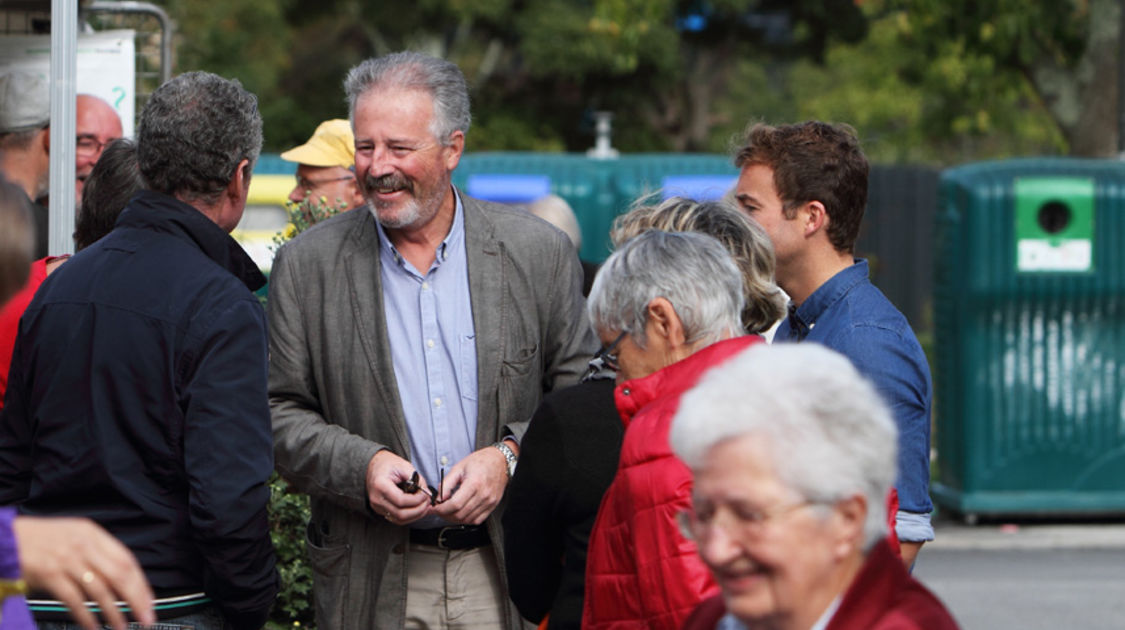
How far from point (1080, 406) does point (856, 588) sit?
24.5 feet

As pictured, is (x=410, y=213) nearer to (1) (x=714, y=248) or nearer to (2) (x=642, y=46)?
(1) (x=714, y=248)

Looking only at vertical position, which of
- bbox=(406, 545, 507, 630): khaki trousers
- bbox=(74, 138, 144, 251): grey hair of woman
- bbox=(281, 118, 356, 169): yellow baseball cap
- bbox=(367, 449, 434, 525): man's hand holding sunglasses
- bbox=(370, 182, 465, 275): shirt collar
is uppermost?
bbox=(281, 118, 356, 169): yellow baseball cap

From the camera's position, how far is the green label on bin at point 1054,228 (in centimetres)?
878

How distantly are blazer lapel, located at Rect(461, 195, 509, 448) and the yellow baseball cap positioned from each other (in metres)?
1.54

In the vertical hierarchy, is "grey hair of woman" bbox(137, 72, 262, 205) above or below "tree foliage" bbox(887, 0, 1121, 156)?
below

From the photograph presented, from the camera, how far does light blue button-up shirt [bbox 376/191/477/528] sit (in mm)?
3617

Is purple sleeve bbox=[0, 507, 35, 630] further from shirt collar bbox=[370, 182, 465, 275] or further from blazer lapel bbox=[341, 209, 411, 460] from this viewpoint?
shirt collar bbox=[370, 182, 465, 275]

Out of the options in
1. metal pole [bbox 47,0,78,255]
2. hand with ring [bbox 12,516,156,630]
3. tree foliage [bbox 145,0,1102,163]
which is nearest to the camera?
hand with ring [bbox 12,516,156,630]

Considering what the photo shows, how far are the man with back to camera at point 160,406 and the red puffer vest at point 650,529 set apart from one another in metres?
0.76

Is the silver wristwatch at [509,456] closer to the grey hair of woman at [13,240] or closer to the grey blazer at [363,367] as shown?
the grey blazer at [363,367]

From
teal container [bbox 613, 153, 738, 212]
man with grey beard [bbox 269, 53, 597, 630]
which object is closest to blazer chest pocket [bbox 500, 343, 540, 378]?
man with grey beard [bbox 269, 53, 597, 630]

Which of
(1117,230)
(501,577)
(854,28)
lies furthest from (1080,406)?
(854,28)

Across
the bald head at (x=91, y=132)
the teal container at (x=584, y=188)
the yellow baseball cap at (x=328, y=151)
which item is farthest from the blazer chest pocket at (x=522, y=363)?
the teal container at (x=584, y=188)

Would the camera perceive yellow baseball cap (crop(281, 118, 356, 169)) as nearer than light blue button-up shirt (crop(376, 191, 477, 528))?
No
